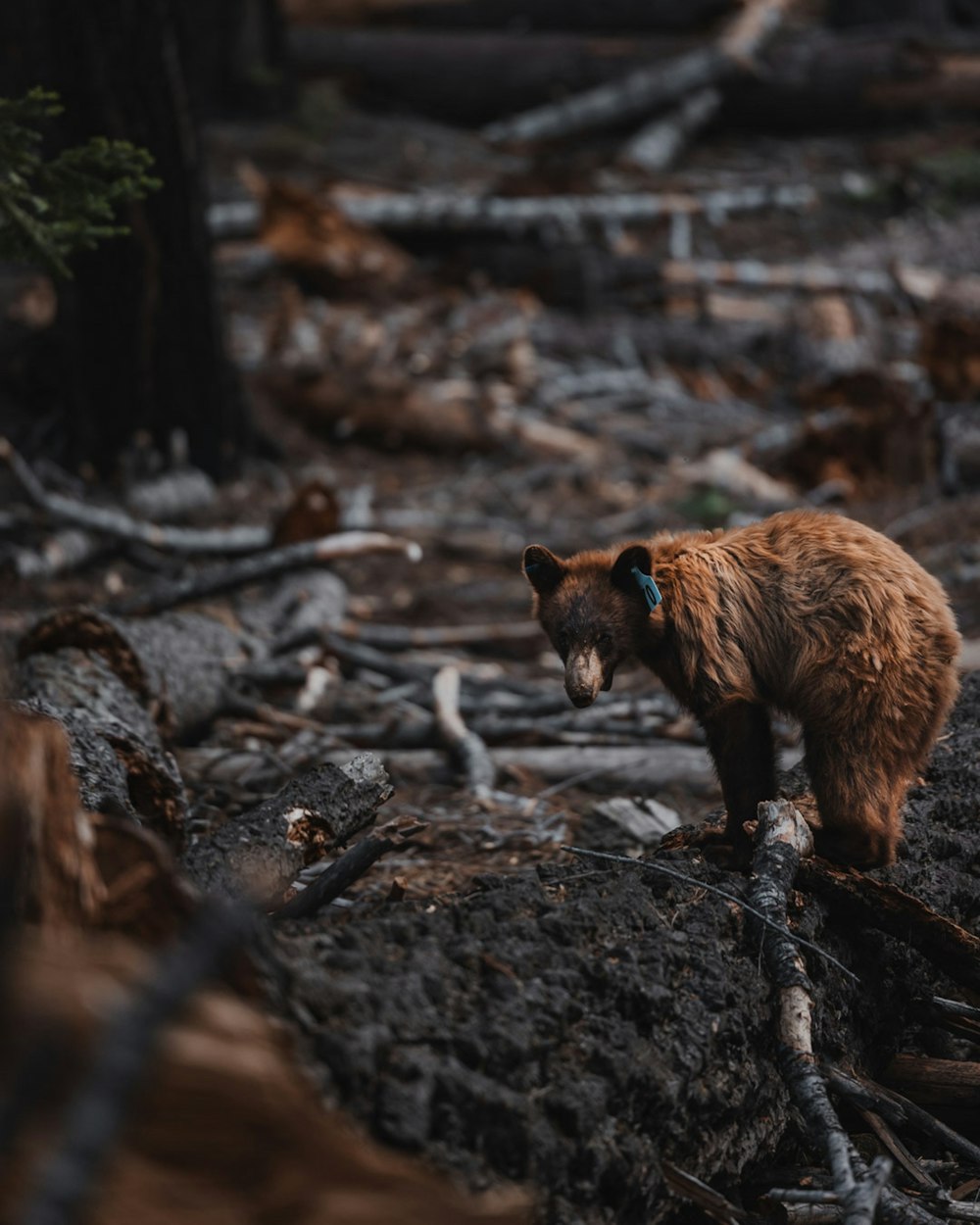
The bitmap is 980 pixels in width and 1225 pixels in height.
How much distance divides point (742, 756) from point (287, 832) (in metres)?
1.43

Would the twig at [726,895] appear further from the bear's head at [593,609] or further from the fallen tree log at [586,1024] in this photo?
the bear's head at [593,609]

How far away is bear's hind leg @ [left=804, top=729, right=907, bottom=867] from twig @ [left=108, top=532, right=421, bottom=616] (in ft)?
12.4

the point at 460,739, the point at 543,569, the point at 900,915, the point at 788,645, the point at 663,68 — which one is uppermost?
the point at 663,68

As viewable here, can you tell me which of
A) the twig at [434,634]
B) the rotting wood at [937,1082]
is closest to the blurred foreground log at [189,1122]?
the rotting wood at [937,1082]

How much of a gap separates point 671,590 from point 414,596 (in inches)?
175

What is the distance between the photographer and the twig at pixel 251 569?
6.54 metres

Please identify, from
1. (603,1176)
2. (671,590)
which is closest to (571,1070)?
(603,1176)

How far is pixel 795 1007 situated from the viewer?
3.12 m

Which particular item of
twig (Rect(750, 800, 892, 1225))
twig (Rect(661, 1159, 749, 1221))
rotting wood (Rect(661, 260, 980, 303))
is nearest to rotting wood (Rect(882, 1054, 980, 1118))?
twig (Rect(750, 800, 892, 1225))

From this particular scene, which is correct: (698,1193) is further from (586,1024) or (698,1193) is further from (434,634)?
(434,634)

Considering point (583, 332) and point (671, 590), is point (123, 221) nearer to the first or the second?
point (671, 590)

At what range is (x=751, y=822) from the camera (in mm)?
3750

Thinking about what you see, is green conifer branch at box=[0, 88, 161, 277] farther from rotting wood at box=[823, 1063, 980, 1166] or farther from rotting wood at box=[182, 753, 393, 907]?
rotting wood at box=[823, 1063, 980, 1166]

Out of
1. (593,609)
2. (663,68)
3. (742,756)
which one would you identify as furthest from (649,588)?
(663,68)
